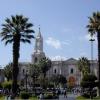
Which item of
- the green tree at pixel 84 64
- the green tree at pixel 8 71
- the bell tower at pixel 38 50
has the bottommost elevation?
the green tree at pixel 8 71

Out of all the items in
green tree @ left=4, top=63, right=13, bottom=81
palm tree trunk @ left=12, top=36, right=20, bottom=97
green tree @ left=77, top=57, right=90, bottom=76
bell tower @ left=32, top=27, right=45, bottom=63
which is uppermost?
bell tower @ left=32, top=27, right=45, bottom=63

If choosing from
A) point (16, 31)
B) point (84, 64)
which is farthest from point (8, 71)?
point (16, 31)

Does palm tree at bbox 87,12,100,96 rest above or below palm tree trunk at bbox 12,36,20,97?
above

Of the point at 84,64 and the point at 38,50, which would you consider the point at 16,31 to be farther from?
the point at 38,50

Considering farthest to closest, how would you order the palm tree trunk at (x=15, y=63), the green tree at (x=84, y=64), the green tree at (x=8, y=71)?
1. the green tree at (x=84, y=64)
2. the green tree at (x=8, y=71)
3. the palm tree trunk at (x=15, y=63)

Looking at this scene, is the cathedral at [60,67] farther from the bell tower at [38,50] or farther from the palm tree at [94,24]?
the palm tree at [94,24]

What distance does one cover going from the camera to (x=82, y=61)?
121 m

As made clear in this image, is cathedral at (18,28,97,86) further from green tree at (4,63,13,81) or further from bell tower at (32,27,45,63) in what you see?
green tree at (4,63,13,81)

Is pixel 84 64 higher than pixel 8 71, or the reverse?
pixel 84 64

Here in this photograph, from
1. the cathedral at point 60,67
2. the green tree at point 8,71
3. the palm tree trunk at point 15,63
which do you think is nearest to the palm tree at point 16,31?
the palm tree trunk at point 15,63

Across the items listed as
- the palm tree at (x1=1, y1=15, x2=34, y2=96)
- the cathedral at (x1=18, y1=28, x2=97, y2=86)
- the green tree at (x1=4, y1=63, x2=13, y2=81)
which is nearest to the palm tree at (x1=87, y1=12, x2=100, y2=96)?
the palm tree at (x1=1, y1=15, x2=34, y2=96)

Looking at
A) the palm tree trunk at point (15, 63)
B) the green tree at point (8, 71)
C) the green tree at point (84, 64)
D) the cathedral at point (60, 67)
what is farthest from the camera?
the cathedral at point (60, 67)

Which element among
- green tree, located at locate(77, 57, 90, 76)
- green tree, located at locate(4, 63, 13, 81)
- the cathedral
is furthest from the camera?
the cathedral

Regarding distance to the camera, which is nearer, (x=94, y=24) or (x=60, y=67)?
(x=94, y=24)
